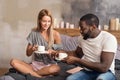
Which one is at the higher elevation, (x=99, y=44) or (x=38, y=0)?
(x=38, y=0)

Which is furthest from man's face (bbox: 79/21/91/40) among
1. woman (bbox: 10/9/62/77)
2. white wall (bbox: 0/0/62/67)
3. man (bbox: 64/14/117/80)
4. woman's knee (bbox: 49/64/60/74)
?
white wall (bbox: 0/0/62/67)

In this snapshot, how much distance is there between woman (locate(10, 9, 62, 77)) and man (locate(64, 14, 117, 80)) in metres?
0.46

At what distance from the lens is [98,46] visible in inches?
98.3

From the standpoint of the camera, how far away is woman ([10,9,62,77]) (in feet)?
9.84

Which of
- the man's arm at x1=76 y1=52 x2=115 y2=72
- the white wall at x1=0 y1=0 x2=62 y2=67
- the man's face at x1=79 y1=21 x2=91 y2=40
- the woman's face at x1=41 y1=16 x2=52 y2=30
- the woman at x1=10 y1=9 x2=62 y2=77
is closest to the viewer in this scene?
the man's arm at x1=76 y1=52 x2=115 y2=72

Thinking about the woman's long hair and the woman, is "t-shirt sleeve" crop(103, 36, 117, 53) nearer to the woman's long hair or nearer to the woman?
the woman

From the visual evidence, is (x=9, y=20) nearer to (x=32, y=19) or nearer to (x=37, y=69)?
(x=32, y=19)

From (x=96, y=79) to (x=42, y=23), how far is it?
43.7 inches

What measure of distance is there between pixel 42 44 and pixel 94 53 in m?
0.92

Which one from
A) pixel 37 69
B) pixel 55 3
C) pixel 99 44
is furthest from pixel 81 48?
pixel 55 3

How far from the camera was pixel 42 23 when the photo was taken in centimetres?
322

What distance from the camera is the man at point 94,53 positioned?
2383 millimetres

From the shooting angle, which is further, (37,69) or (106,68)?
(37,69)

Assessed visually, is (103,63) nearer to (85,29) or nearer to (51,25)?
(85,29)
